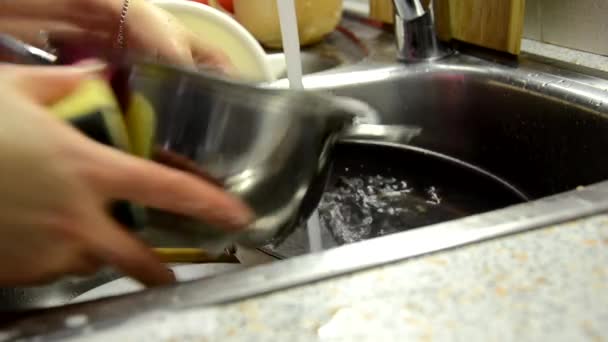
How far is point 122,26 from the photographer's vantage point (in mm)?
496

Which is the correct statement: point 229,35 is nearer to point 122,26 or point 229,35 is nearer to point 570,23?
point 122,26

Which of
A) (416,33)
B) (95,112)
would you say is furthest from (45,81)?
(416,33)

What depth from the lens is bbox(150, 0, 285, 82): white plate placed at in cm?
76

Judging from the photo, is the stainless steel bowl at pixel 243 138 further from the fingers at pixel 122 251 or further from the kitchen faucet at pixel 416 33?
the kitchen faucet at pixel 416 33

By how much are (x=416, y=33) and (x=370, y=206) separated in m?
0.24

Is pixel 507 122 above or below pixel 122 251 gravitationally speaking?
below

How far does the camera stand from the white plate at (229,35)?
0.76 metres

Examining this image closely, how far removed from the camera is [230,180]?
0.38 meters

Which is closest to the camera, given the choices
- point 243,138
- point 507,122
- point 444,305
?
point 444,305

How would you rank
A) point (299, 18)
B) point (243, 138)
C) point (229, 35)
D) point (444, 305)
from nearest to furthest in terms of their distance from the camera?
1. point (444, 305)
2. point (243, 138)
3. point (229, 35)
4. point (299, 18)

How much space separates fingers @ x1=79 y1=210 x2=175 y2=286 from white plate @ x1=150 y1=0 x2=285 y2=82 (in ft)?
1.53

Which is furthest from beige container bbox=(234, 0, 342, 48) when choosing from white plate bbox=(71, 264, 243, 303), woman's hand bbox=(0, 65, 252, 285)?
woman's hand bbox=(0, 65, 252, 285)

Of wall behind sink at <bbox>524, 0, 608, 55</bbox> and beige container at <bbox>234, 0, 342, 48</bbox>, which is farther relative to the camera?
beige container at <bbox>234, 0, 342, 48</bbox>

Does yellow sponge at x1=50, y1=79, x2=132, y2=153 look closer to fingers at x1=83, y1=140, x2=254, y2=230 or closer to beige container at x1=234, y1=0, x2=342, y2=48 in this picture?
fingers at x1=83, y1=140, x2=254, y2=230
